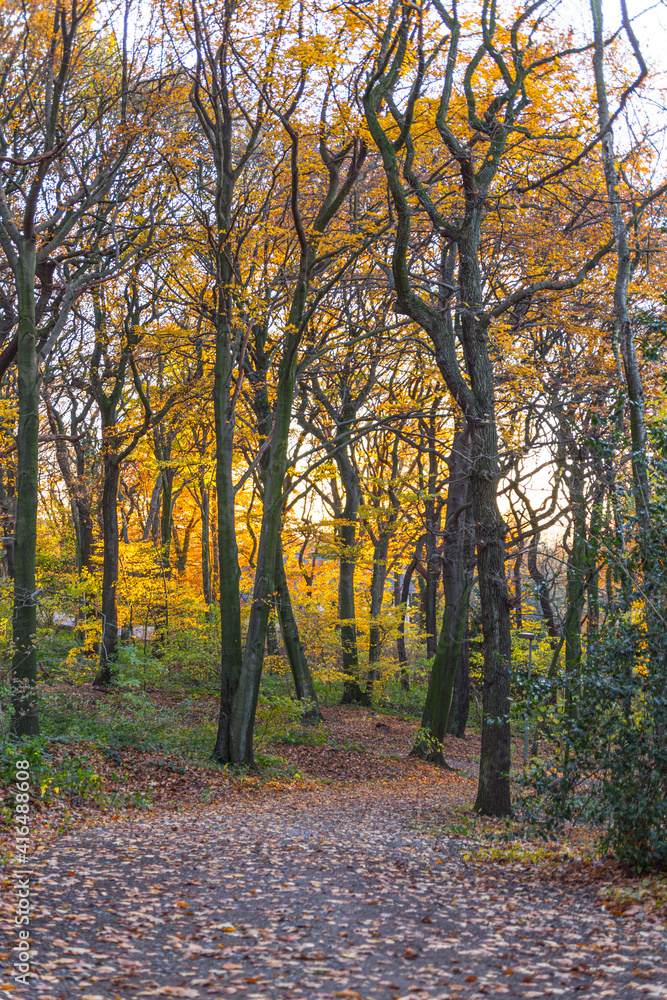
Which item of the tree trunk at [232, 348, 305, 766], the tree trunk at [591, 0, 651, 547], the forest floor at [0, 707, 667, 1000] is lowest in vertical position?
the forest floor at [0, 707, 667, 1000]

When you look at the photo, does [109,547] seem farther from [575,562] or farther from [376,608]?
[575,562]

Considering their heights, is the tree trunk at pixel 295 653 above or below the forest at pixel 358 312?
below

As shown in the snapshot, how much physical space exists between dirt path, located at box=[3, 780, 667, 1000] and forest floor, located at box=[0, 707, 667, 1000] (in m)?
0.02

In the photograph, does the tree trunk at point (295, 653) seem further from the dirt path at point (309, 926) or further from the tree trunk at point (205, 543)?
the dirt path at point (309, 926)

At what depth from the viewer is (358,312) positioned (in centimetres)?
1573

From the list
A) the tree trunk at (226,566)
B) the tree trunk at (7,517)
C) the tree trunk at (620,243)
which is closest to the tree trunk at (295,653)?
the tree trunk at (226,566)

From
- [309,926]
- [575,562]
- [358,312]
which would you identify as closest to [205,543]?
[358,312]

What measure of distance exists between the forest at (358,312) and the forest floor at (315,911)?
35.4 inches

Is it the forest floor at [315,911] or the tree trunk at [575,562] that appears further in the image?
the tree trunk at [575,562]

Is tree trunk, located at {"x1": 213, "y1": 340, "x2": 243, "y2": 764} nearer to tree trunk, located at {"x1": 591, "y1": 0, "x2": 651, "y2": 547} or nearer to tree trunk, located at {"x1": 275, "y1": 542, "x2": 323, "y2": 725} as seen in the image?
tree trunk, located at {"x1": 275, "y1": 542, "x2": 323, "y2": 725}

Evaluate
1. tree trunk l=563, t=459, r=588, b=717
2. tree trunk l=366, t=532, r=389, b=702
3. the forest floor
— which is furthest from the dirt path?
tree trunk l=366, t=532, r=389, b=702

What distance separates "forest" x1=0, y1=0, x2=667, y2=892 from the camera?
6.85 m

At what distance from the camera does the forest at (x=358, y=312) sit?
6848mm

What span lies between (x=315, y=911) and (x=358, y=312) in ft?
41.4
